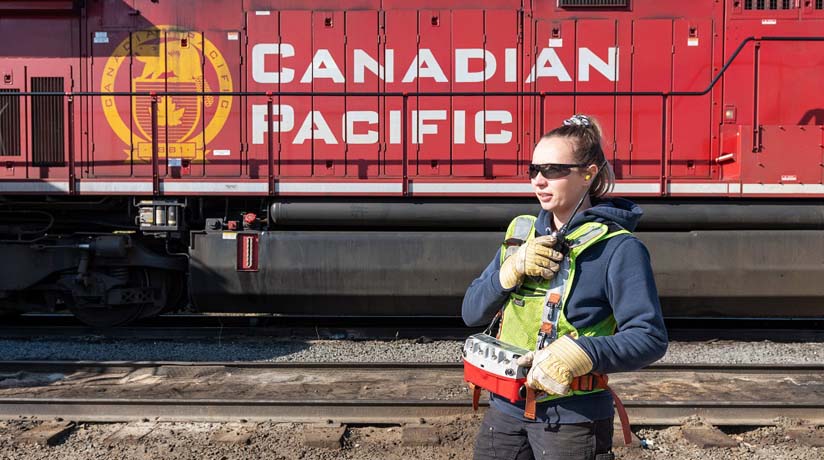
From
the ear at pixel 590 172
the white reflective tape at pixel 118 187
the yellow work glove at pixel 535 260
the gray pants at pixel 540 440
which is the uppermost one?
the ear at pixel 590 172

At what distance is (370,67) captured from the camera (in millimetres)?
6523

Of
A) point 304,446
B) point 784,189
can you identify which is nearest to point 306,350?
point 304,446

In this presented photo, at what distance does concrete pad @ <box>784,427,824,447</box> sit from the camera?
147 inches

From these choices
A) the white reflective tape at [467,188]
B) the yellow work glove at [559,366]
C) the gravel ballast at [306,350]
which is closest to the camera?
the yellow work glove at [559,366]

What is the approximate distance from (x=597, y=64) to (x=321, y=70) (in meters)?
2.80

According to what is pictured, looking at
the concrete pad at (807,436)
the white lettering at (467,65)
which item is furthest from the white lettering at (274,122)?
the concrete pad at (807,436)

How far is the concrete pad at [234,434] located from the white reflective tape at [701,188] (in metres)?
4.36

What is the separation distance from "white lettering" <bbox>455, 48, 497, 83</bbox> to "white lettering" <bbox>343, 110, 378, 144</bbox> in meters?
0.95

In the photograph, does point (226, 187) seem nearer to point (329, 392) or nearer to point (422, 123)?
point (422, 123)

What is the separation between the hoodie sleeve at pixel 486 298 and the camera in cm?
184

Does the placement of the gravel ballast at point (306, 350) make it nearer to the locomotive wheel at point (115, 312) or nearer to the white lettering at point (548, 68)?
the locomotive wheel at point (115, 312)

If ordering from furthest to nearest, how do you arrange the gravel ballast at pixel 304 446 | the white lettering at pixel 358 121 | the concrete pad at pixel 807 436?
1. the white lettering at pixel 358 121
2. the concrete pad at pixel 807 436
3. the gravel ballast at pixel 304 446

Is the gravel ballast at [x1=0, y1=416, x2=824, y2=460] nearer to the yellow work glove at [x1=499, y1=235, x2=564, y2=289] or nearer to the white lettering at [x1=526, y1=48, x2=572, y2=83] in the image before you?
the yellow work glove at [x1=499, y1=235, x2=564, y2=289]

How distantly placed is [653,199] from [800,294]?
156 cm
